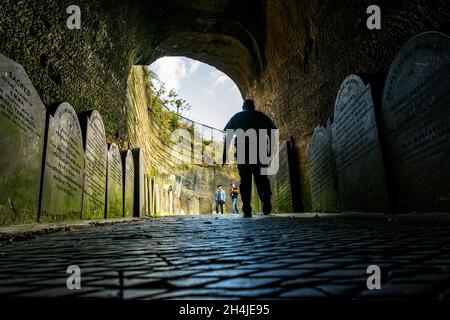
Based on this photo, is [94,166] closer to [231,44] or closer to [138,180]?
[138,180]

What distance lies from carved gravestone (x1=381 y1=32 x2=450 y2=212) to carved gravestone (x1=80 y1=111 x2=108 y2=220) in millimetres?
3785

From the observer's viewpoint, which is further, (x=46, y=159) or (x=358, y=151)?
(x=358, y=151)

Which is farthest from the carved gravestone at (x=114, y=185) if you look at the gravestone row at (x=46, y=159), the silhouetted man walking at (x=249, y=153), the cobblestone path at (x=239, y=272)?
the cobblestone path at (x=239, y=272)

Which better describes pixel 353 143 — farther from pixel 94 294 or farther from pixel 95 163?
pixel 94 294

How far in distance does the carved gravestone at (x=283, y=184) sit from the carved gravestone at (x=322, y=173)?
2.86 feet

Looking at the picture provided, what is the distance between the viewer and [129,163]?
6969 mm

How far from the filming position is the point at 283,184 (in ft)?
Answer: 25.1

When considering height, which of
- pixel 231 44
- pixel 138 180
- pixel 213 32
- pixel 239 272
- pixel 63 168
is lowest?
pixel 239 272

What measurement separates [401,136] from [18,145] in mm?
3494

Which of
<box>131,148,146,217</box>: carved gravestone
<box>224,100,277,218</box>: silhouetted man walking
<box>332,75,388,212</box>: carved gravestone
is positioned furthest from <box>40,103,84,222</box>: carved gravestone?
<box>332,75,388,212</box>: carved gravestone

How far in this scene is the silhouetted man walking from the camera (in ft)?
17.0

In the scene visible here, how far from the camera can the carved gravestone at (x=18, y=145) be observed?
8.22 ft

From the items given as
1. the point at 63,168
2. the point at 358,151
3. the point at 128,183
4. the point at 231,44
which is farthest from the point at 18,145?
the point at 231,44

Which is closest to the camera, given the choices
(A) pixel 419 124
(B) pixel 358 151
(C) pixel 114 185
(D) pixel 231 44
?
(A) pixel 419 124
